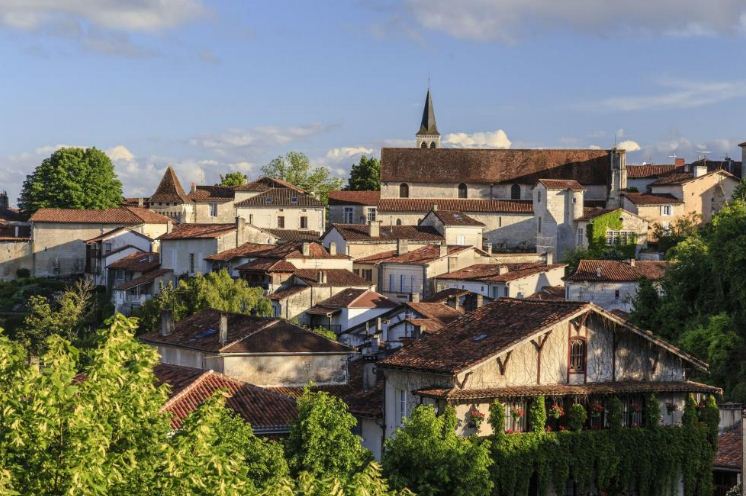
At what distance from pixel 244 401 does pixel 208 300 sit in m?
31.1

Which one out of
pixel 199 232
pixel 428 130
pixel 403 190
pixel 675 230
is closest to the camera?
pixel 199 232

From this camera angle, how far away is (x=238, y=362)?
138ft

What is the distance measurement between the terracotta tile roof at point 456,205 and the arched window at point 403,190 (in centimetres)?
102

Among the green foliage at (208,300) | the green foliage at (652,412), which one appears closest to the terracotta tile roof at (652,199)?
the green foliage at (208,300)

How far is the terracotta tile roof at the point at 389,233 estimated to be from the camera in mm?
82438

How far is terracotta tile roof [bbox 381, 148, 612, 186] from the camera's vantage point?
331 feet

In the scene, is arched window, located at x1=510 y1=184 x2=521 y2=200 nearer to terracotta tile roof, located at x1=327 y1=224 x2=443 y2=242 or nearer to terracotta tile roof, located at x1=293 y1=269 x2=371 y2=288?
terracotta tile roof, located at x1=327 y1=224 x2=443 y2=242

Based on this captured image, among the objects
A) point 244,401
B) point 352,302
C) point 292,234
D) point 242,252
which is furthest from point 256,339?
point 292,234

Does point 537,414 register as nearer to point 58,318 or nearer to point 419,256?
point 58,318

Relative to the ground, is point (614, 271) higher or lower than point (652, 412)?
higher

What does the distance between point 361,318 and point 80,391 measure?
47.8 meters

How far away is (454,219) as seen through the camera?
89.2 metres

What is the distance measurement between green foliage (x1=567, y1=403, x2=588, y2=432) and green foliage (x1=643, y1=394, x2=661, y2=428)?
1.83m

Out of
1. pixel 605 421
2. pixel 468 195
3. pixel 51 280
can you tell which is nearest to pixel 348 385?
pixel 605 421
